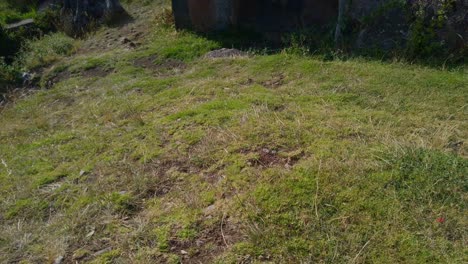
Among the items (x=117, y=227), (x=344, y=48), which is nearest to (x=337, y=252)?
(x=117, y=227)

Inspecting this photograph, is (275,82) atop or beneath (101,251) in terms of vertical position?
atop

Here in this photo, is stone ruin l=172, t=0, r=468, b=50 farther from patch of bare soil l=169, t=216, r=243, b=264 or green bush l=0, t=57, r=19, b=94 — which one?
patch of bare soil l=169, t=216, r=243, b=264

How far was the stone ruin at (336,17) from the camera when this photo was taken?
5.19 meters

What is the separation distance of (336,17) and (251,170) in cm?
404

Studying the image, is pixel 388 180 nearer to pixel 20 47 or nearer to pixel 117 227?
pixel 117 227

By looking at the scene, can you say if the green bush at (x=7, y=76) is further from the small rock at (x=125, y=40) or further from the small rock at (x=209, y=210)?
the small rock at (x=209, y=210)

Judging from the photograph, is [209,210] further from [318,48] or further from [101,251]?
[318,48]

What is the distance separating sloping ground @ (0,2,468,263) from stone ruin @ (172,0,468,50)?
0.74 m

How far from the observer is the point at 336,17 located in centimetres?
649

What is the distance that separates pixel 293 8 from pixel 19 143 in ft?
15.8

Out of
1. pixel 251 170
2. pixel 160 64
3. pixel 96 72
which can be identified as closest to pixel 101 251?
pixel 251 170

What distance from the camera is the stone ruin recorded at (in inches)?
204

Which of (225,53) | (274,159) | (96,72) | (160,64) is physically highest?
(274,159)

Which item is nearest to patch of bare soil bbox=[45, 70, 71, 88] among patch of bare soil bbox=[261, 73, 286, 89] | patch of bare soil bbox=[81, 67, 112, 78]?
patch of bare soil bbox=[81, 67, 112, 78]
